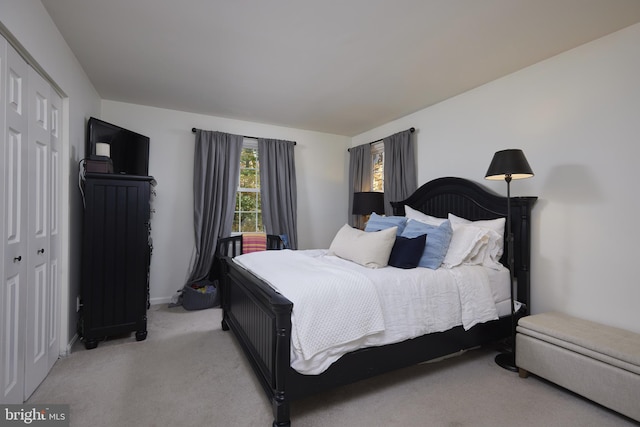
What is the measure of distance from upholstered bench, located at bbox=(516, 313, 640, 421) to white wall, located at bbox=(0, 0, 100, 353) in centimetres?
354

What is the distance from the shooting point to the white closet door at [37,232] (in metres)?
1.86

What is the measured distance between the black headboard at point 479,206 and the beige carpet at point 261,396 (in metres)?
0.84

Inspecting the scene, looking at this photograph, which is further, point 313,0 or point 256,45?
point 256,45

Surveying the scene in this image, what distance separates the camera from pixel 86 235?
2.54m

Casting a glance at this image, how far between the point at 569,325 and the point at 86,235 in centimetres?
377

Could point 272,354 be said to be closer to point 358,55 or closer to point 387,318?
point 387,318

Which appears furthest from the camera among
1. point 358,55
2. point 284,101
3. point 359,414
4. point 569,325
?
point 284,101

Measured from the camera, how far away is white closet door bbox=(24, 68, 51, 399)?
1861 millimetres

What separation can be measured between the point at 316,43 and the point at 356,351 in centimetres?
223

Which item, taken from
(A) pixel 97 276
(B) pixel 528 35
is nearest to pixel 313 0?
(B) pixel 528 35

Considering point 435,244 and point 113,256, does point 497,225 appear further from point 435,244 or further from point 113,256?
point 113,256

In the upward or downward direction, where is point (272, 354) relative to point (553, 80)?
downward

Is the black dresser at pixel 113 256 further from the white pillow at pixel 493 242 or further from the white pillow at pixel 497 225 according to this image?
the white pillow at pixel 497 225

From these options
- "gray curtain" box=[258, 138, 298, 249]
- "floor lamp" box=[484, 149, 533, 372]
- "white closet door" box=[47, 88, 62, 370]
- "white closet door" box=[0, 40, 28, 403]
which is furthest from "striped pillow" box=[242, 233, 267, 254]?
"floor lamp" box=[484, 149, 533, 372]
